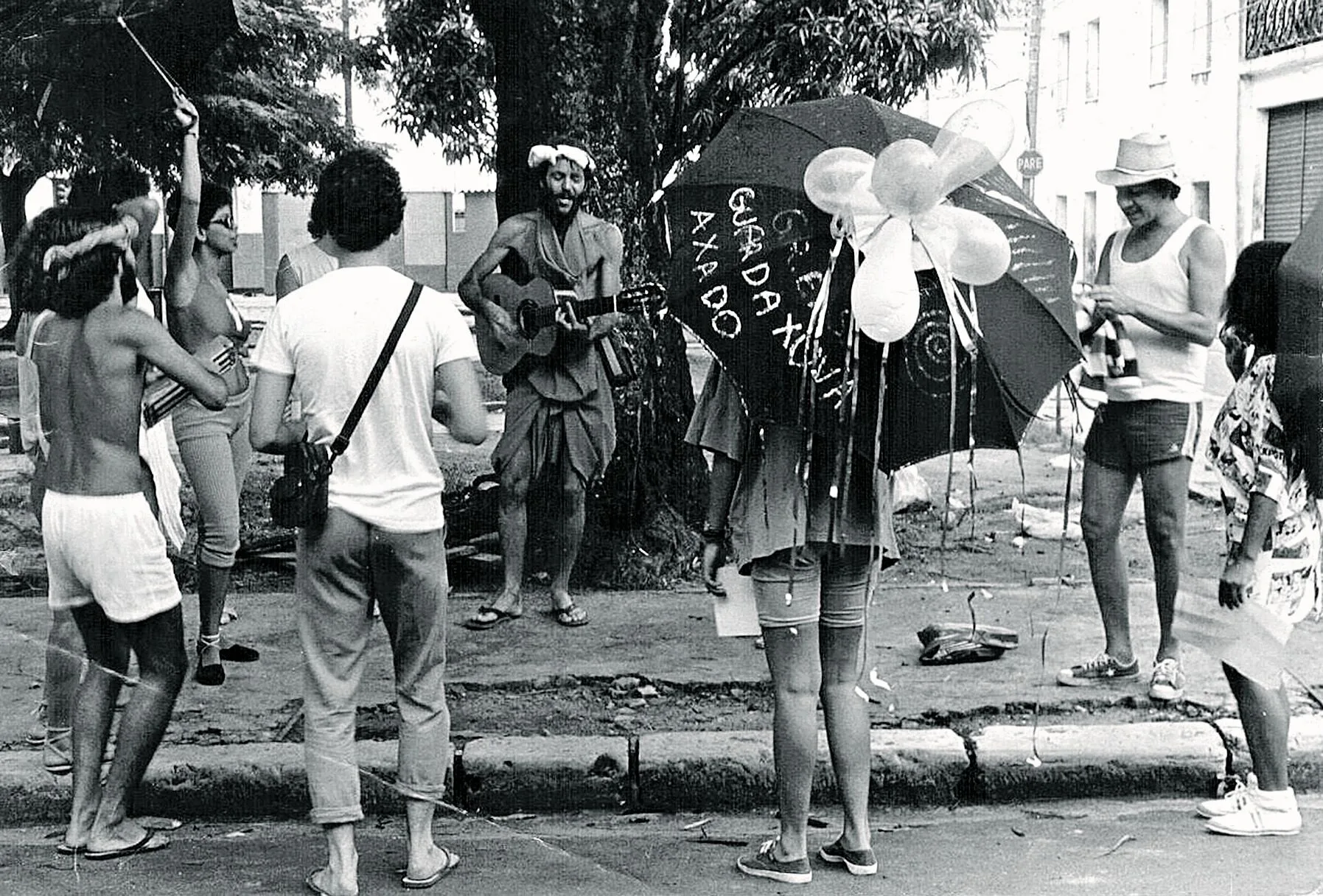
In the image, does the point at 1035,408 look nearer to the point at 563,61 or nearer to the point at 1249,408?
the point at 1249,408

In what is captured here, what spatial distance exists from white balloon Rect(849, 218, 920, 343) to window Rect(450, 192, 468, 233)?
6.30 meters

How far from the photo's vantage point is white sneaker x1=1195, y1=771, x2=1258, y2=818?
4337 mm

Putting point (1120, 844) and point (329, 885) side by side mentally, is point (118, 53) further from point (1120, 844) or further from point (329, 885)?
point (1120, 844)

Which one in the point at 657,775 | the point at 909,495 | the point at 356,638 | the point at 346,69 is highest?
the point at 346,69

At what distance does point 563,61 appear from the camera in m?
7.32

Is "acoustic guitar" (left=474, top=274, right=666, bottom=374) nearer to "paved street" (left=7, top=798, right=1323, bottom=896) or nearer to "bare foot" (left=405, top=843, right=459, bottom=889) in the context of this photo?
"paved street" (left=7, top=798, right=1323, bottom=896)

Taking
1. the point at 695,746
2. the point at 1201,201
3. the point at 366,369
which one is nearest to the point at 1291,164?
the point at 1201,201

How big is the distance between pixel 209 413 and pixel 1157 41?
32.7 feet

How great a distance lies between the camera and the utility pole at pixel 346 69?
877 cm

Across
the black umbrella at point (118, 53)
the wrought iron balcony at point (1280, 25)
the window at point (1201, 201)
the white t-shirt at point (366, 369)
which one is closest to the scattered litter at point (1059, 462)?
the window at point (1201, 201)

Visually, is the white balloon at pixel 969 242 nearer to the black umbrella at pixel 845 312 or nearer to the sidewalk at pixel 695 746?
the black umbrella at pixel 845 312

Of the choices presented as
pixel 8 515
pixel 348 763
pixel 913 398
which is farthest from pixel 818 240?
pixel 8 515

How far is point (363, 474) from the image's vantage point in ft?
12.6

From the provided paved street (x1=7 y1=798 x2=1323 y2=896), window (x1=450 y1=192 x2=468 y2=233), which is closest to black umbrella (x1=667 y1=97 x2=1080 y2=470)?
paved street (x1=7 y1=798 x2=1323 y2=896)
